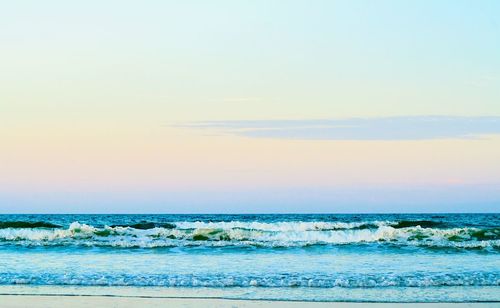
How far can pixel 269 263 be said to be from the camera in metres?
17.8

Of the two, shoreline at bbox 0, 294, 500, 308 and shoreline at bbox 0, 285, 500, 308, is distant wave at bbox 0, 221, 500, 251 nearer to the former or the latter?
shoreline at bbox 0, 285, 500, 308

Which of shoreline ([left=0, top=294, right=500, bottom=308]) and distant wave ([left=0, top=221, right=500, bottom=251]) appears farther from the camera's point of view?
distant wave ([left=0, top=221, right=500, bottom=251])

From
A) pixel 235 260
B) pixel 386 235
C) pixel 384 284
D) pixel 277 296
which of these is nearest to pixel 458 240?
pixel 386 235

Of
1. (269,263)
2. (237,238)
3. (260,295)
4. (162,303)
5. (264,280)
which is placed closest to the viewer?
(162,303)

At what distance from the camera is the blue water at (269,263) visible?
1348 cm

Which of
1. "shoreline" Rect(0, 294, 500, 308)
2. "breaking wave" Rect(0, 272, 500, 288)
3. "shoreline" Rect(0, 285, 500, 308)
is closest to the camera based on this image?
"shoreline" Rect(0, 294, 500, 308)

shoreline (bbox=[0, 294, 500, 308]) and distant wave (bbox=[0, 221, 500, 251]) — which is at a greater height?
distant wave (bbox=[0, 221, 500, 251])

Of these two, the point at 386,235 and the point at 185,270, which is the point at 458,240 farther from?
the point at 185,270

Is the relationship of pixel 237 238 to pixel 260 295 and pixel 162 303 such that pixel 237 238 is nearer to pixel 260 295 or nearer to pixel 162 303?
pixel 260 295

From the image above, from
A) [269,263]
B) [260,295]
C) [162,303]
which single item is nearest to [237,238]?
[269,263]

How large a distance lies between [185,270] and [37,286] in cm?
385

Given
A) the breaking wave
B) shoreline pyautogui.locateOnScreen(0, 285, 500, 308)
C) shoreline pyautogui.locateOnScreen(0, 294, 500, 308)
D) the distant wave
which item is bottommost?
shoreline pyautogui.locateOnScreen(0, 294, 500, 308)

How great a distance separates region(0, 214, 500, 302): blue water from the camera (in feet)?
44.2

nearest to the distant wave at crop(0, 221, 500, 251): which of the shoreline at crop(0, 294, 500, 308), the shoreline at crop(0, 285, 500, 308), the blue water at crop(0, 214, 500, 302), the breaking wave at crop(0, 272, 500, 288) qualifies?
the blue water at crop(0, 214, 500, 302)
